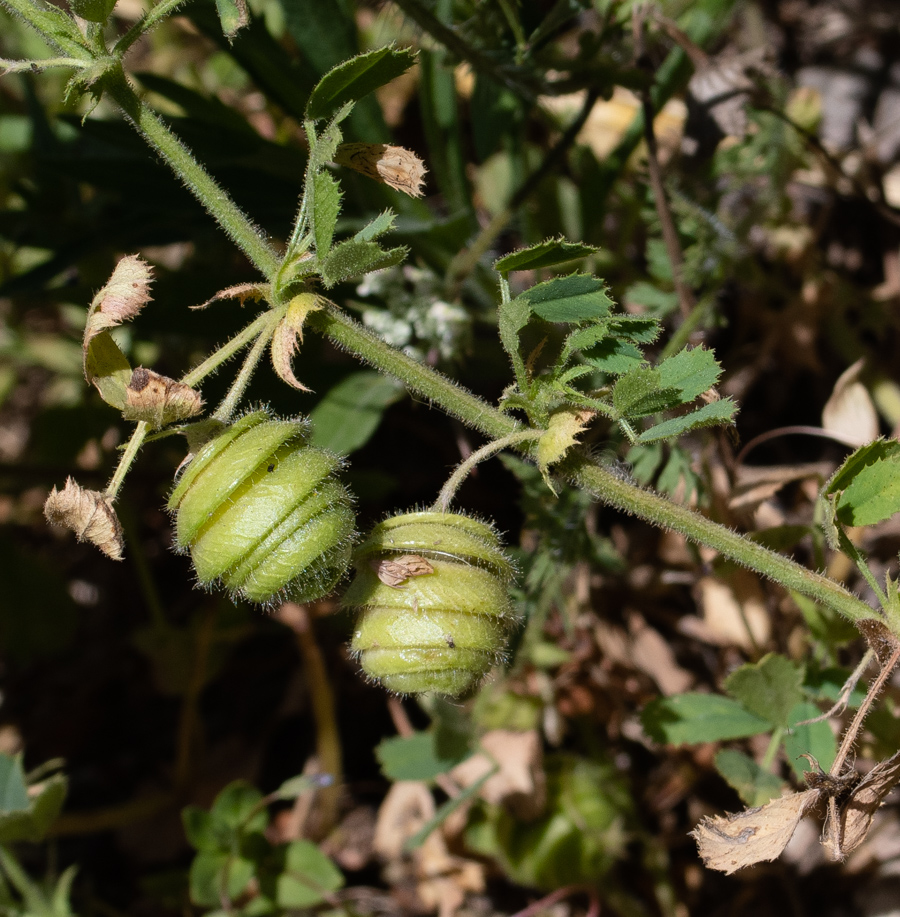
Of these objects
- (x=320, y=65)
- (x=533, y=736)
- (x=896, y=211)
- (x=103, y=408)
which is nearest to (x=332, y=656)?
(x=533, y=736)

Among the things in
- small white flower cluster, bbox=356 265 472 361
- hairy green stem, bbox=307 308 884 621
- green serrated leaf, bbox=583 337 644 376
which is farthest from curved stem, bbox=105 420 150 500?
small white flower cluster, bbox=356 265 472 361

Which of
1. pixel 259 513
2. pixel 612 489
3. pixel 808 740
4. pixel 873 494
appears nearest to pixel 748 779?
pixel 808 740

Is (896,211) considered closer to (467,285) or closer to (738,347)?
(738,347)

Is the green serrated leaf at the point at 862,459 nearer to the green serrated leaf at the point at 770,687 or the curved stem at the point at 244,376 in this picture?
the green serrated leaf at the point at 770,687

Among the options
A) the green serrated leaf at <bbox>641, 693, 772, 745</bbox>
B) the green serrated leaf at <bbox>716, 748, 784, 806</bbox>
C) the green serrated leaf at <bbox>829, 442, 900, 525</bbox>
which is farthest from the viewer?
the green serrated leaf at <bbox>641, 693, 772, 745</bbox>

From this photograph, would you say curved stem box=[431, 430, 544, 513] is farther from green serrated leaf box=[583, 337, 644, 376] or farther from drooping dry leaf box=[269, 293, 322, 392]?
drooping dry leaf box=[269, 293, 322, 392]

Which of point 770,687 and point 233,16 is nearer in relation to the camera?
point 233,16

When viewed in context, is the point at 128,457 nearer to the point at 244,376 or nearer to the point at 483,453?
the point at 244,376
